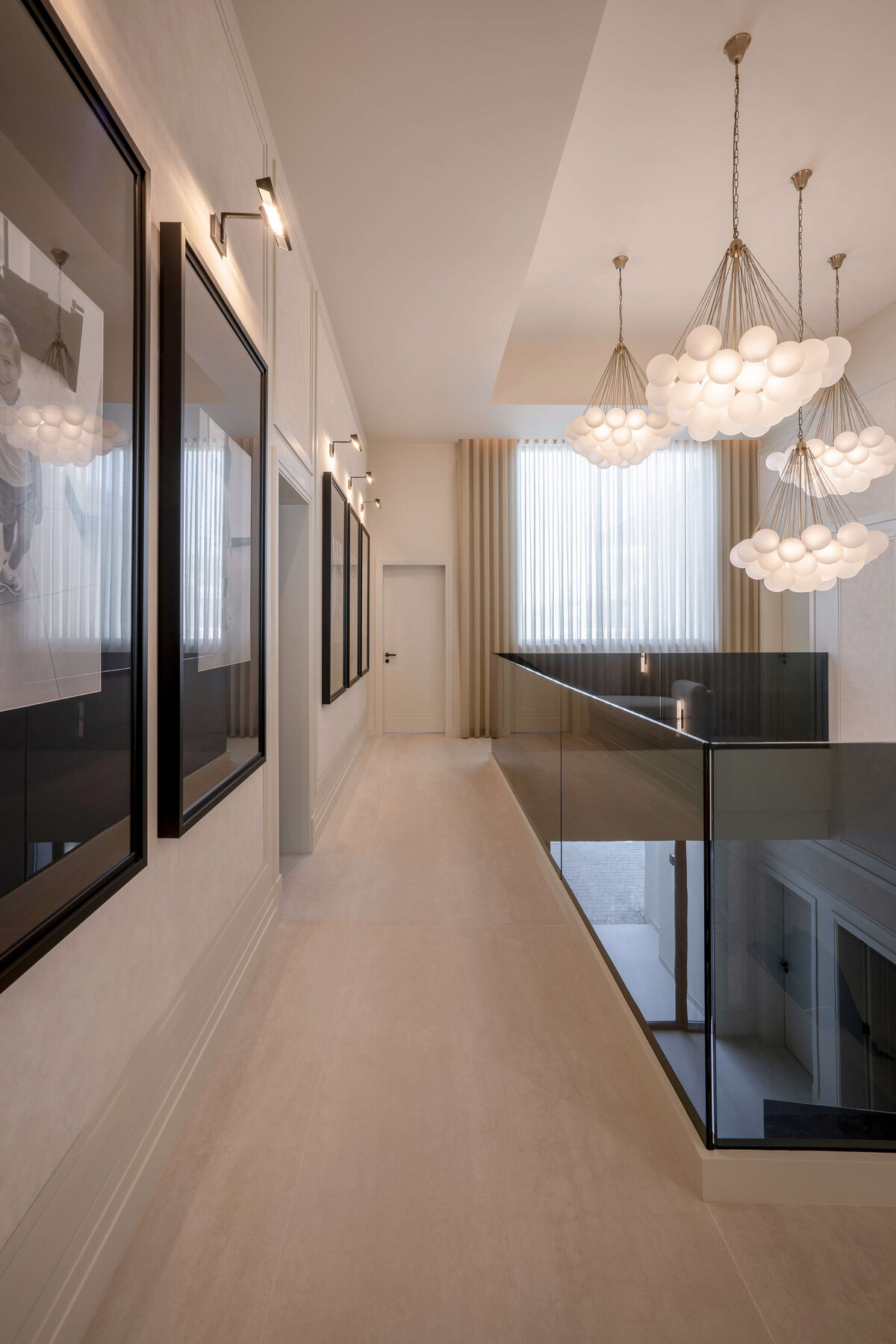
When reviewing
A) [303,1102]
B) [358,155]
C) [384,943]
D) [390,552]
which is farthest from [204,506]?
[390,552]

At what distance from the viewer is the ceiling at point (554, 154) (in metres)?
2.39

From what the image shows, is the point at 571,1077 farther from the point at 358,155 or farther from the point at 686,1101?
the point at 358,155

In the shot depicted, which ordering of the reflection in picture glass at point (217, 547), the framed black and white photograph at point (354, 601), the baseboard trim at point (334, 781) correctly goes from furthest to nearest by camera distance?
the framed black and white photograph at point (354, 601)
the baseboard trim at point (334, 781)
the reflection in picture glass at point (217, 547)

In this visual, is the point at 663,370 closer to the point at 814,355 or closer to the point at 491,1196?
the point at 814,355

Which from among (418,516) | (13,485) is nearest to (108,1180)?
(13,485)

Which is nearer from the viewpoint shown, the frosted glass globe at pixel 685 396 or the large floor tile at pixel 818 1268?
the large floor tile at pixel 818 1268

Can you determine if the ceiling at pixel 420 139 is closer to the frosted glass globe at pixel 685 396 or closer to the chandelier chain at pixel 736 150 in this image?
the chandelier chain at pixel 736 150

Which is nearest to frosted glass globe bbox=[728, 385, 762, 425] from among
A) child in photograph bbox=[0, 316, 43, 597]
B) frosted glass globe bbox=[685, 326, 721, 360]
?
frosted glass globe bbox=[685, 326, 721, 360]

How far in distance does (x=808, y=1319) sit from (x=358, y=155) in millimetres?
4086

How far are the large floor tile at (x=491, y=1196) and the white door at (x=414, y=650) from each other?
5.44m

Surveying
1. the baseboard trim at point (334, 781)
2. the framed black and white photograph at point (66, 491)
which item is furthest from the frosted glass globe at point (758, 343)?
the baseboard trim at point (334, 781)

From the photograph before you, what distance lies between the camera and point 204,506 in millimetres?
1710

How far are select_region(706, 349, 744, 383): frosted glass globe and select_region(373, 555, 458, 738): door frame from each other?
4.83 metres

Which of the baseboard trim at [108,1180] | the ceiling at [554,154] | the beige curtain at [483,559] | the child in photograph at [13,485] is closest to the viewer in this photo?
A: the child in photograph at [13,485]
